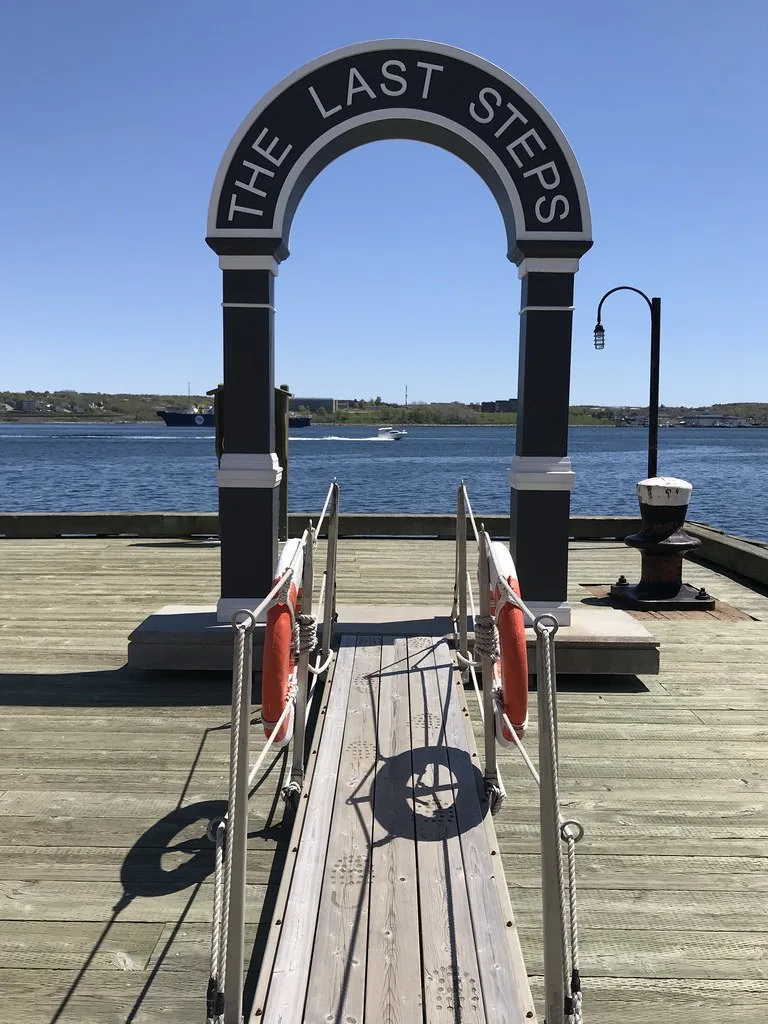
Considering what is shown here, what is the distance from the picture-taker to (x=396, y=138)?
21.0 ft

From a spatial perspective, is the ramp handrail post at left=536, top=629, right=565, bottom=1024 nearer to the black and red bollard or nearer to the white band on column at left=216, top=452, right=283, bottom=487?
the white band on column at left=216, top=452, right=283, bottom=487

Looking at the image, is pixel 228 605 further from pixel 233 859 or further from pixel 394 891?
pixel 233 859

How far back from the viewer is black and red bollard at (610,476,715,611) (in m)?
7.91

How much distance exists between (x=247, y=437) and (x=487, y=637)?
2.77 meters

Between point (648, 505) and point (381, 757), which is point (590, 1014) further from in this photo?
point (648, 505)

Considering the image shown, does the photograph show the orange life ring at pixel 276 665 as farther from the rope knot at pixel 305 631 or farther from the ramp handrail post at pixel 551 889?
the ramp handrail post at pixel 551 889

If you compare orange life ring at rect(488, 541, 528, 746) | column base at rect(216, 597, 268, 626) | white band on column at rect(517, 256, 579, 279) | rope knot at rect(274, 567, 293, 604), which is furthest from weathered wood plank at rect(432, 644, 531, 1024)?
white band on column at rect(517, 256, 579, 279)

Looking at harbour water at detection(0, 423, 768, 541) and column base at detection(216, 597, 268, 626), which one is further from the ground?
column base at detection(216, 597, 268, 626)

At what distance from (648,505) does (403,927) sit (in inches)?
231

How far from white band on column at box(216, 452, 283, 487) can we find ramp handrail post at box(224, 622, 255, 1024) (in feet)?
11.6

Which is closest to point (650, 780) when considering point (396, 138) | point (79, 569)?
point (396, 138)

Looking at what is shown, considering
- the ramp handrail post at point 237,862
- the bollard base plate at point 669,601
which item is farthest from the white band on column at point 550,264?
the ramp handrail post at point 237,862

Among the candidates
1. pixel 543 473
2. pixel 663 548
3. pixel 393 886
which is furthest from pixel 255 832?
pixel 663 548

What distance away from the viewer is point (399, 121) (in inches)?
239
